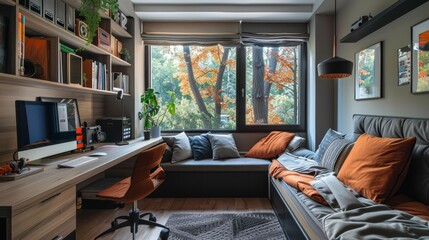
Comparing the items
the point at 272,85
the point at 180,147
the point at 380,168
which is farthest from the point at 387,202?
the point at 272,85

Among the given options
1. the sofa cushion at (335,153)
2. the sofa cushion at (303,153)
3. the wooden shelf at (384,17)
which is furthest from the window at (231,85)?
the sofa cushion at (335,153)

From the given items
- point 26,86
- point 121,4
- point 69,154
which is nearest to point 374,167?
point 69,154

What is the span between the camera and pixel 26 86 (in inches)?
76.6

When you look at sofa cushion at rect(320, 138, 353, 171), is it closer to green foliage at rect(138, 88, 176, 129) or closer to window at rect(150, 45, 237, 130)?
window at rect(150, 45, 237, 130)

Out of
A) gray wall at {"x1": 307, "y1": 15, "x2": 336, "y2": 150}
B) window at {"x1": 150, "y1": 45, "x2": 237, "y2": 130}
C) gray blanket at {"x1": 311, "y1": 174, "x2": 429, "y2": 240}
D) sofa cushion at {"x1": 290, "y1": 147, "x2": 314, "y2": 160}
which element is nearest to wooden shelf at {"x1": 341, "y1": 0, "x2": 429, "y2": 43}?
gray wall at {"x1": 307, "y1": 15, "x2": 336, "y2": 150}

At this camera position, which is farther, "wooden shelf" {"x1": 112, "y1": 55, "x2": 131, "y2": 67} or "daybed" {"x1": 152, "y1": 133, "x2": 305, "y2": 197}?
"daybed" {"x1": 152, "y1": 133, "x2": 305, "y2": 197}

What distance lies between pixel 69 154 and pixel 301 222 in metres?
1.91

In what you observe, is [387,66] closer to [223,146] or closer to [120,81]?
[223,146]

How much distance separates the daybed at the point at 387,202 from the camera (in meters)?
1.15

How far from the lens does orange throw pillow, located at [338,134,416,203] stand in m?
1.56

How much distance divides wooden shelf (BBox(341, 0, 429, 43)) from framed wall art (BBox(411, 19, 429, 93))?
0.15 m

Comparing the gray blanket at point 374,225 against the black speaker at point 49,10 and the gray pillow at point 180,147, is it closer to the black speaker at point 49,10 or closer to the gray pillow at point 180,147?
the gray pillow at point 180,147

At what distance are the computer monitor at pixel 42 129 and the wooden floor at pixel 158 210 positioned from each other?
852 mm

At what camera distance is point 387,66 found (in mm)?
2227
